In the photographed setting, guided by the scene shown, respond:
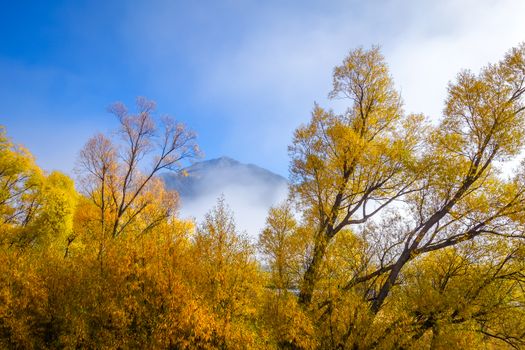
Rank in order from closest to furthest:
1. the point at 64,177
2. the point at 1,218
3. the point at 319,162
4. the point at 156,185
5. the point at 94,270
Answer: the point at 94,270 < the point at 319,162 < the point at 1,218 < the point at 156,185 < the point at 64,177

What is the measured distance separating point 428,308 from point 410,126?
32.2ft

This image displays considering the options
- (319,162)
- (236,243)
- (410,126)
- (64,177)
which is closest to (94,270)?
(236,243)

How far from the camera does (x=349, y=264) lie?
17.5 m

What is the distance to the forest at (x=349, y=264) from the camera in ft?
49.8

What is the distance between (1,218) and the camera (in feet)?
119

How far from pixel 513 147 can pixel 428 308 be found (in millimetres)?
8785

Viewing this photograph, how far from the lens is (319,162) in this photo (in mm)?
20078

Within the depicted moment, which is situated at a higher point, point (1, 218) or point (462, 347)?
point (1, 218)

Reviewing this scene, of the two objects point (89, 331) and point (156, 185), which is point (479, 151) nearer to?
point (89, 331)

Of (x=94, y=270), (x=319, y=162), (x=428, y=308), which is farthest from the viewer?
(x=319, y=162)

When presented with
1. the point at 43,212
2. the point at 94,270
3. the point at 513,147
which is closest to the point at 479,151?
the point at 513,147

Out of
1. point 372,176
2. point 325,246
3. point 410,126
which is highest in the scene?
point 410,126

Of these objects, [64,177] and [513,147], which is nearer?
[513,147]

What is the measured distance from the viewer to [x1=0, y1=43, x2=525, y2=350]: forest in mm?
15180
